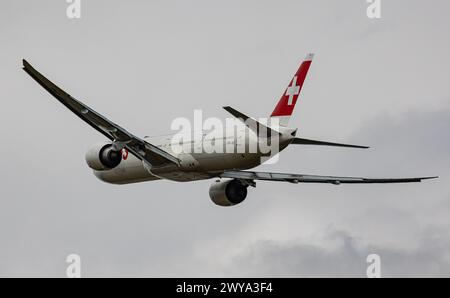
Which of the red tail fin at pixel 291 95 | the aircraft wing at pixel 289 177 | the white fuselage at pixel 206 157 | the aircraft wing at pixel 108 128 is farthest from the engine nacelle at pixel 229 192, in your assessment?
the red tail fin at pixel 291 95

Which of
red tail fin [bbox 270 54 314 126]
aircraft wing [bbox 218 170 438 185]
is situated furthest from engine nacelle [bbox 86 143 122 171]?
red tail fin [bbox 270 54 314 126]

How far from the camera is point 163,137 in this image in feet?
228

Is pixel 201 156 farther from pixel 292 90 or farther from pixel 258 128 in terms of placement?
pixel 292 90

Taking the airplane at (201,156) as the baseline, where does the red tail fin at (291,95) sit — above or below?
above

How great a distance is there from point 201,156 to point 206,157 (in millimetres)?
385

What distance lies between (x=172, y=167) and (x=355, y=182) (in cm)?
1133

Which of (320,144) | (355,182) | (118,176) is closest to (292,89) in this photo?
(320,144)

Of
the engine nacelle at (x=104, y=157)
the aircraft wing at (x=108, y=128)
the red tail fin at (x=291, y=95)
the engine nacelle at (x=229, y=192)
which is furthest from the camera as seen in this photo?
the engine nacelle at (x=229, y=192)

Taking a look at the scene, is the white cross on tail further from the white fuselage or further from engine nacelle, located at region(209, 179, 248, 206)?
engine nacelle, located at region(209, 179, 248, 206)

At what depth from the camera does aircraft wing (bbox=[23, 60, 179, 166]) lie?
59.5 metres

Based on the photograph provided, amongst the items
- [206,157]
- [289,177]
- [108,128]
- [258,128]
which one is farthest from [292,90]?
[108,128]

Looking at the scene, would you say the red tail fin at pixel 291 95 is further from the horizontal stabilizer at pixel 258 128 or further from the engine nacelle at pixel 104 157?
the engine nacelle at pixel 104 157

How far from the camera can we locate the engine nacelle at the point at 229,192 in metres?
71.6
